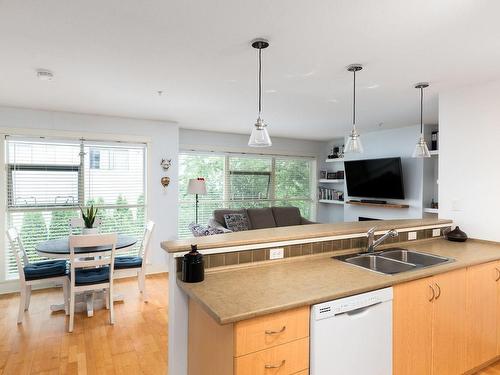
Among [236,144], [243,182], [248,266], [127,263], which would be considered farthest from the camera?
[243,182]

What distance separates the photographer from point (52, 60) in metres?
2.54

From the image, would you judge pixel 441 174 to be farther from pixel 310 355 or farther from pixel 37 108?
pixel 37 108

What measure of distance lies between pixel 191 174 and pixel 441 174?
4073mm

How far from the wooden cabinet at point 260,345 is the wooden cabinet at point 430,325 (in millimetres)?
689

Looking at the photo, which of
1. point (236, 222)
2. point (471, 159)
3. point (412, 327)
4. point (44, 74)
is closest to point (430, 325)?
point (412, 327)

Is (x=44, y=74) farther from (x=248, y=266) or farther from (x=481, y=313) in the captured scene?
(x=481, y=313)

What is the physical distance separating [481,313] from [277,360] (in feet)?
5.96

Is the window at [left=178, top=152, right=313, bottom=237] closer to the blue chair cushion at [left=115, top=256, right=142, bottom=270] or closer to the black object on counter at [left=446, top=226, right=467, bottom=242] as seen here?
the blue chair cushion at [left=115, top=256, right=142, bottom=270]

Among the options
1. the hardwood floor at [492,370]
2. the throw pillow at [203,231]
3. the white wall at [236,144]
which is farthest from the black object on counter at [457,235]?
the white wall at [236,144]

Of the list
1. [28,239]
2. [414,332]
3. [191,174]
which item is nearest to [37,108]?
[28,239]

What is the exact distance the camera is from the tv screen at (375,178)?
5.48 m

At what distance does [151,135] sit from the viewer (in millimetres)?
5023

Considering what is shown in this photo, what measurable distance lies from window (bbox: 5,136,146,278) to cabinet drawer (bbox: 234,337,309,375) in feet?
12.9

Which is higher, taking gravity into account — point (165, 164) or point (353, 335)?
point (165, 164)
